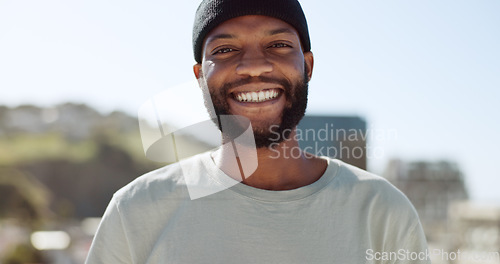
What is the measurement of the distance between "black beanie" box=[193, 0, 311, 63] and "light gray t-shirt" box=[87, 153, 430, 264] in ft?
2.04

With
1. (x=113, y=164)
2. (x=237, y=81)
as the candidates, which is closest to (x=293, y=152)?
(x=237, y=81)

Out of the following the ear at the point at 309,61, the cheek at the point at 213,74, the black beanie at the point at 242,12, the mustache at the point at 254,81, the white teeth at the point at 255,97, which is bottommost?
the white teeth at the point at 255,97

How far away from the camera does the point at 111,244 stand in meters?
1.98

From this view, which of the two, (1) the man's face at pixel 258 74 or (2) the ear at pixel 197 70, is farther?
(2) the ear at pixel 197 70

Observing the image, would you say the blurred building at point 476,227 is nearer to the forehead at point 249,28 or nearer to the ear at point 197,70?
the ear at point 197,70

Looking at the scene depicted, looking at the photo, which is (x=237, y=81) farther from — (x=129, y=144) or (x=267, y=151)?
(x=129, y=144)

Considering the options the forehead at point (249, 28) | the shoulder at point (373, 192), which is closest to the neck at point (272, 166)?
the shoulder at point (373, 192)

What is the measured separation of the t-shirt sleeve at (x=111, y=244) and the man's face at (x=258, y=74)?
60 centimetres

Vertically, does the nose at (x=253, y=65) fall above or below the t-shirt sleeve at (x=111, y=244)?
above

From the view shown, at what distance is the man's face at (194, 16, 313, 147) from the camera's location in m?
2.03

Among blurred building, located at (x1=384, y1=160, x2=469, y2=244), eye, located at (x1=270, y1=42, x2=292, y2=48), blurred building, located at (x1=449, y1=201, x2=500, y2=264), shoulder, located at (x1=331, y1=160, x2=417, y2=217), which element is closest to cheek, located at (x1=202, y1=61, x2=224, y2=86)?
eye, located at (x1=270, y1=42, x2=292, y2=48)

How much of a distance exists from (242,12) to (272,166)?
64 cm

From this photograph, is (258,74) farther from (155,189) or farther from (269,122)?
(155,189)

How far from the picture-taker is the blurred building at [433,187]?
135ft
